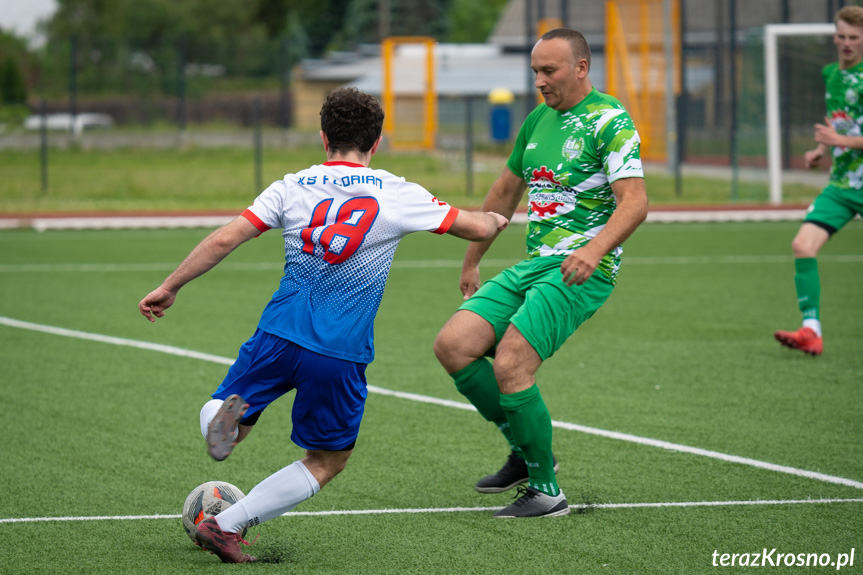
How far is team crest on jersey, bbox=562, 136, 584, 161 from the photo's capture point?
4773 millimetres

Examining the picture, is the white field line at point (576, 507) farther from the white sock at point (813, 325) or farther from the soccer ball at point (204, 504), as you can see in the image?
the white sock at point (813, 325)

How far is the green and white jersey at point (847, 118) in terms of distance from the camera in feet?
25.7

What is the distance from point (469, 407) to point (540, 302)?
7.06 feet

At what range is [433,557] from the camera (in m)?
4.16

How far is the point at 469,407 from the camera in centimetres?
671

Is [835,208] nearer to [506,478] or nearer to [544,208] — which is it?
[544,208]

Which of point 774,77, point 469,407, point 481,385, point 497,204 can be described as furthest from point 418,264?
point 774,77

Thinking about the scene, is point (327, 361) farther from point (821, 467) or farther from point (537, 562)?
point (821, 467)

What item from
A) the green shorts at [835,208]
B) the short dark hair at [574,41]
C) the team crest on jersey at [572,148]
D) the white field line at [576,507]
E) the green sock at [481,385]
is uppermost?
the short dark hair at [574,41]

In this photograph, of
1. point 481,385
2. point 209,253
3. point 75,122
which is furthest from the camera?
point 75,122

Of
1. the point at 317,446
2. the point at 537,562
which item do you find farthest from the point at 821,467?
the point at 317,446

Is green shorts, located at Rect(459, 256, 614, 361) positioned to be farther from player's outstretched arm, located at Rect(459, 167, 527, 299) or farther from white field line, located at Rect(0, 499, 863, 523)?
white field line, located at Rect(0, 499, 863, 523)

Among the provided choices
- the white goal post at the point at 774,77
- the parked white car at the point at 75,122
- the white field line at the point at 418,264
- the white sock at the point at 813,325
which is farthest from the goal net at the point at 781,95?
the parked white car at the point at 75,122
